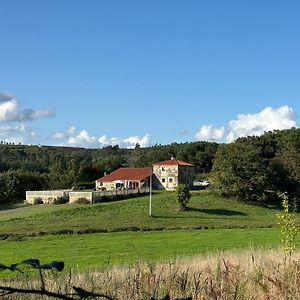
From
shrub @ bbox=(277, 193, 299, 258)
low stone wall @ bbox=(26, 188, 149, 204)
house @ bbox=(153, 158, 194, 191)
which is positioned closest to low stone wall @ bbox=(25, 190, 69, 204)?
low stone wall @ bbox=(26, 188, 149, 204)

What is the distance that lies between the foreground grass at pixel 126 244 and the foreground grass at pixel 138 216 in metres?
4.34

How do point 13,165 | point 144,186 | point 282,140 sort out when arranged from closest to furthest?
point 144,186, point 282,140, point 13,165

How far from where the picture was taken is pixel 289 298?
14.7 feet

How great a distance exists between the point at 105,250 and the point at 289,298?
2792cm

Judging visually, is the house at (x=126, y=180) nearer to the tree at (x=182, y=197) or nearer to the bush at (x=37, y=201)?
the bush at (x=37, y=201)

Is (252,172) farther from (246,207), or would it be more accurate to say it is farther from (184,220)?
(184,220)

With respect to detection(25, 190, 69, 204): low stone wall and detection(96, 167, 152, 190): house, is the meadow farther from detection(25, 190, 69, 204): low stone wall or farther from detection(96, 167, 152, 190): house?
detection(96, 167, 152, 190): house

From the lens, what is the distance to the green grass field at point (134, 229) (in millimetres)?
30656

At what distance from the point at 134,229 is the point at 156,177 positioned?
3580 centimetres

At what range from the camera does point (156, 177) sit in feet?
276

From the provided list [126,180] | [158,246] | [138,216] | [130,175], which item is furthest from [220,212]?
[158,246]

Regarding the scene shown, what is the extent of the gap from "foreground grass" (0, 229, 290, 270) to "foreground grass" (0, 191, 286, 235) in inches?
171

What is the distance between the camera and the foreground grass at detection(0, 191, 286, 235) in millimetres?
49656

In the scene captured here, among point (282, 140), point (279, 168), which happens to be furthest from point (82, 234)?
point (282, 140)
